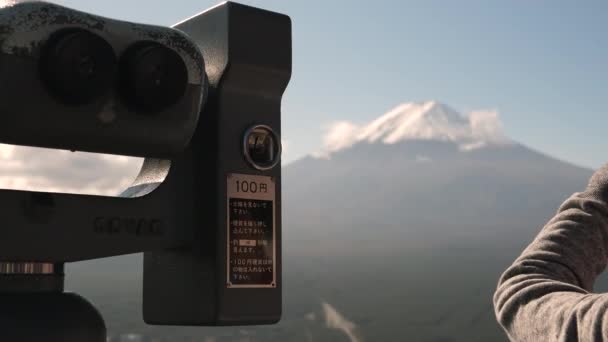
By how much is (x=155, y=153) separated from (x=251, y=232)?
14.4 inches

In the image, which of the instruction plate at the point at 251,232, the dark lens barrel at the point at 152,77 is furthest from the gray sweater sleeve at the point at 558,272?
the instruction plate at the point at 251,232

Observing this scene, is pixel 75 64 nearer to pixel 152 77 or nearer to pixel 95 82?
pixel 95 82

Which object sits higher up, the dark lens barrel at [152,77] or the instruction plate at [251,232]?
the dark lens barrel at [152,77]

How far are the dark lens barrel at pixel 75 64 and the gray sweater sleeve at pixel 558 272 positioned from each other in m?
0.83

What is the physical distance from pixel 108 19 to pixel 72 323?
60cm

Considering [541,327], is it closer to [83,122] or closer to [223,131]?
[83,122]

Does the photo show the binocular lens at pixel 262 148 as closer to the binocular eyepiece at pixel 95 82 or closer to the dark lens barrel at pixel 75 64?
the binocular eyepiece at pixel 95 82

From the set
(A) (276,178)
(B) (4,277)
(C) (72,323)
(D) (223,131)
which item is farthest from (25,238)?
(A) (276,178)

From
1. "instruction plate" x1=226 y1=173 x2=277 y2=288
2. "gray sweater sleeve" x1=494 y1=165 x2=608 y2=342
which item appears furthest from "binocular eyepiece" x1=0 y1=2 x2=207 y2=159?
"gray sweater sleeve" x1=494 y1=165 x2=608 y2=342

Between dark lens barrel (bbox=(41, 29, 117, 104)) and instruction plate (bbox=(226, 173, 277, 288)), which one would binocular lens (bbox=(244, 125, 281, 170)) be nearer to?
instruction plate (bbox=(226, 173, 277, 288))

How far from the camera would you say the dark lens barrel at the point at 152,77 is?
1.52 m

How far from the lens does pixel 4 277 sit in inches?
58.7

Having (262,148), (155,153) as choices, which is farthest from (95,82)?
(262,148)

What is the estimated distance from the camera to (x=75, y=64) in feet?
4.73
